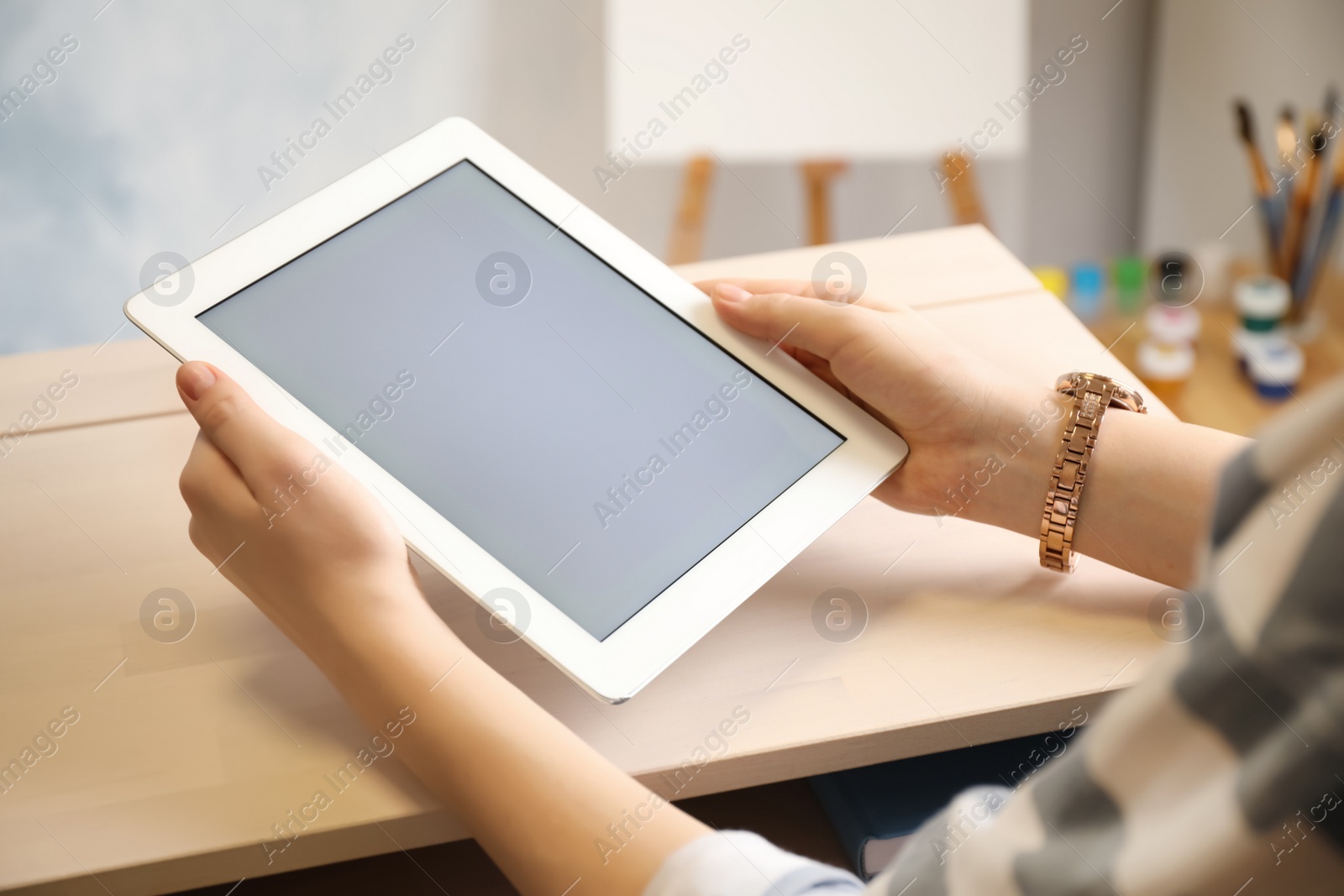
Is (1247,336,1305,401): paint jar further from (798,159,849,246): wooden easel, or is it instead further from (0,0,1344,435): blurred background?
(798,159,849,246): wooden easel

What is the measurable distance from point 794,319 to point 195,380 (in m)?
0.35

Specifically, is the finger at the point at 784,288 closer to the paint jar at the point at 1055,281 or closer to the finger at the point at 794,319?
the finger at the point at 794,319

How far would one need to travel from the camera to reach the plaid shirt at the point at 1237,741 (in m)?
0.24

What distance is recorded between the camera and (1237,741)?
A: 256mm

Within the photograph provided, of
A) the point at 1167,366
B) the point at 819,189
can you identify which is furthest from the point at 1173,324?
the point at 819,189

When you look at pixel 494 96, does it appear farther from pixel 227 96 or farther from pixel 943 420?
pixel 943 420

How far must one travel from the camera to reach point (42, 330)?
1476 mm

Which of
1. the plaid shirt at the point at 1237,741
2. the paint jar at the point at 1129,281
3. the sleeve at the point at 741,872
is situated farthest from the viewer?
the paint jar at the point at 1129,281

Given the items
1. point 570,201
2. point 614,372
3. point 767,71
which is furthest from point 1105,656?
point 767,71

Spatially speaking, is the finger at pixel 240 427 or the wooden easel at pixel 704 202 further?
the wooden easel at pixel 704 202

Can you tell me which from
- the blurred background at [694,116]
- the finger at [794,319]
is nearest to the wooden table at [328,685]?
the finger at [794,319]

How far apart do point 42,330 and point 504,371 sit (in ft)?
3.82

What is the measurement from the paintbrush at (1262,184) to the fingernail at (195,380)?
1.49 m

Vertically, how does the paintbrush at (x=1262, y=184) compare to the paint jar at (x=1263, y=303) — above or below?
above
